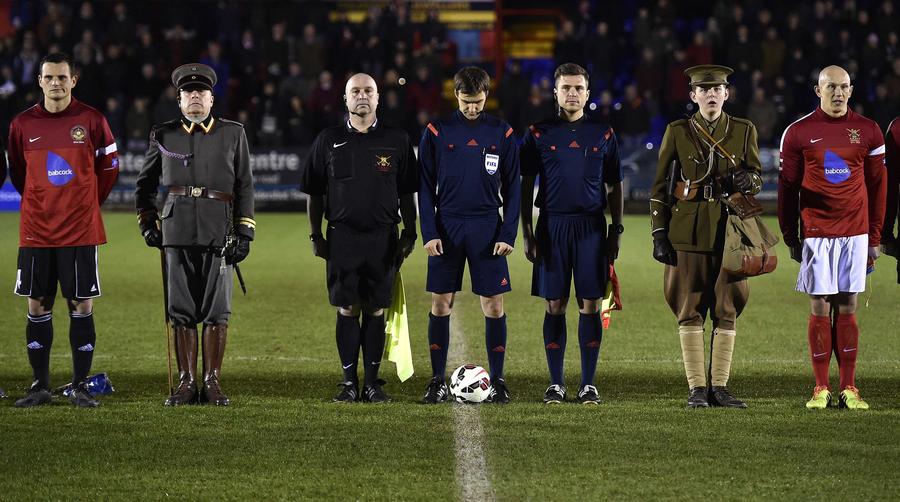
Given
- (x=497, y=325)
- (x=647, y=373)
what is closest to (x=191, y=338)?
(x=497, y=325)

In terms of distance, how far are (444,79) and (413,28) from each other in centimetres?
137

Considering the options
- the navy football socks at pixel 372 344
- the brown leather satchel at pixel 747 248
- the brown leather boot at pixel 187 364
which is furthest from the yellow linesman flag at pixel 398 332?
the brown leather satchel at pixel 747 248

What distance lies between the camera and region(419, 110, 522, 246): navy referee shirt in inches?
293

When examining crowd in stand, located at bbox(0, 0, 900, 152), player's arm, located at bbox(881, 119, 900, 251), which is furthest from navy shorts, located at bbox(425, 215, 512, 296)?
crowd in stand, located at bbox(0, 0, 900, 152)

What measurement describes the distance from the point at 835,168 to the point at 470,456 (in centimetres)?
276

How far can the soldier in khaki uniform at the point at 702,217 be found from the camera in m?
7.32

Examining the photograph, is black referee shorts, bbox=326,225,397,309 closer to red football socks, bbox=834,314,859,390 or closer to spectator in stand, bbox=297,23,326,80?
red football socks, bbox=834,314,859,390

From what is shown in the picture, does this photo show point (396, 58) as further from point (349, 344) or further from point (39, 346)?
A: point (39, 346)

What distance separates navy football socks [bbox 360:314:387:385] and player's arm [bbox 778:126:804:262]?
7.84 ft

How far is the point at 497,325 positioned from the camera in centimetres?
760

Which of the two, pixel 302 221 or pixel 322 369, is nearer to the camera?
pixel 322 369

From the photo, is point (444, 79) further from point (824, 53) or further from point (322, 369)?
point (322, 369)

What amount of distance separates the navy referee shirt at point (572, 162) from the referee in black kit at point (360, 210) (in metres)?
0.74

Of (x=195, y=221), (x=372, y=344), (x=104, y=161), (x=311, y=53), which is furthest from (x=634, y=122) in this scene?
(x=195, y=221)
